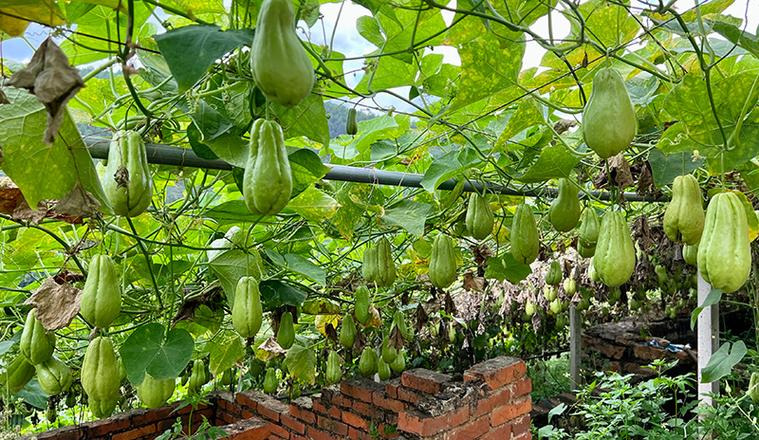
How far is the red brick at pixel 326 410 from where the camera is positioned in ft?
14.7

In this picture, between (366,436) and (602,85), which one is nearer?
(602,85)

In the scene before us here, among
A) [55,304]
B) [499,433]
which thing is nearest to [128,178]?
[55,304]

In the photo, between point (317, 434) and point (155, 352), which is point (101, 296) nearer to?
point (155, 352)

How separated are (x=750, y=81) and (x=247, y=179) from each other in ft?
3.00

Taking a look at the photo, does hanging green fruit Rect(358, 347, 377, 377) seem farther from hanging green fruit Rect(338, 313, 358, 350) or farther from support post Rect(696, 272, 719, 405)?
support post Rect(696, 272, 719, 405)

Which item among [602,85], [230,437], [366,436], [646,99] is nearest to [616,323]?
[366,436]

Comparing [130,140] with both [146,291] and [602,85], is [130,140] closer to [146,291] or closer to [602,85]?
[602,85]

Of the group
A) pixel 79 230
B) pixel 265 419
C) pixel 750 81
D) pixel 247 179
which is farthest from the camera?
pixel 265 419

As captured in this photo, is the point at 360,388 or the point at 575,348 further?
the point at 575,348

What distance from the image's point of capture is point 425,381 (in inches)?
159

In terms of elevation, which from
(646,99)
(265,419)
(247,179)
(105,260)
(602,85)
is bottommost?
(265,419)

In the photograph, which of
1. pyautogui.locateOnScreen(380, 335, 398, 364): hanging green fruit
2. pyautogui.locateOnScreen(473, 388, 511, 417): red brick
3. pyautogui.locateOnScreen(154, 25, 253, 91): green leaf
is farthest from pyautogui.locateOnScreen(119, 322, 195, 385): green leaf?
pyautogui.locateOnScreen(473, 388, 511, 417): red brick

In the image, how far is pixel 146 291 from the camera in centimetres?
224

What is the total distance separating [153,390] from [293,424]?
123 inches
